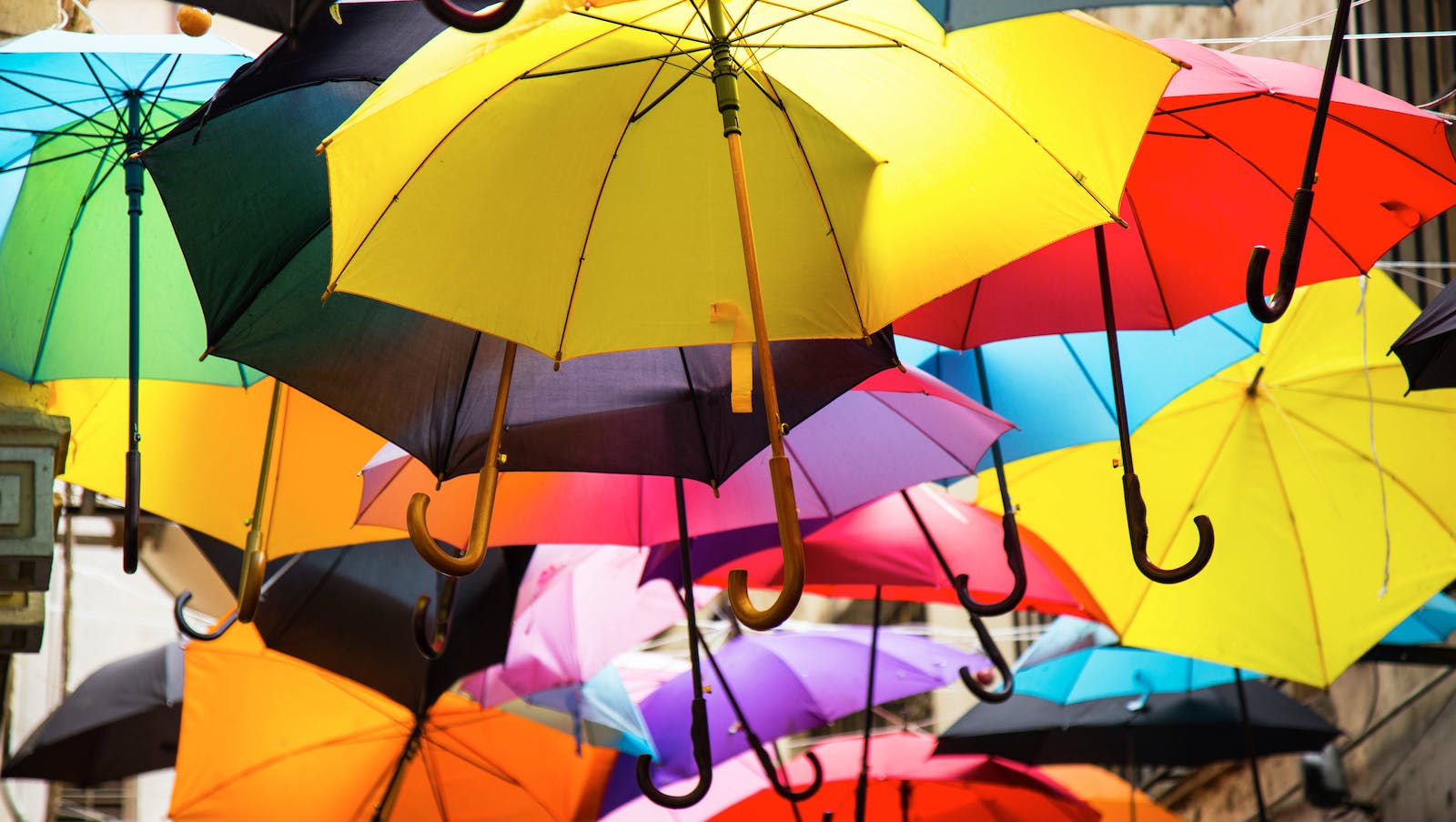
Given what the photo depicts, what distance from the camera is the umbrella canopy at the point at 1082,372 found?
5.51 m

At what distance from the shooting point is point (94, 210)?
4973 millimetres

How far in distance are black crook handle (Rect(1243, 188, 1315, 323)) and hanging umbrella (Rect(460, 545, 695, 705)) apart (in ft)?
11.7

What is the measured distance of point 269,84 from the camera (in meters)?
3.54

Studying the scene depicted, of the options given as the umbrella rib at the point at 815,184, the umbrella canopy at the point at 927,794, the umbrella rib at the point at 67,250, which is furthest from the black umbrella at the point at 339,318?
the umbrella canopy at the point at 927,794

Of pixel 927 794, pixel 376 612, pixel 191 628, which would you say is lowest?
pixel 927 794

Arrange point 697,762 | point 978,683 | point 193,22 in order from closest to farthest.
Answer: point 697,762 → point 193,22 → point 978,683

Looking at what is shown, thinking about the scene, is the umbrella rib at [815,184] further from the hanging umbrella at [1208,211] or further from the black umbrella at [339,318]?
the hanging umbrella at [1208,211]

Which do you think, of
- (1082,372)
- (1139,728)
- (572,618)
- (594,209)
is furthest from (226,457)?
(1139,728)

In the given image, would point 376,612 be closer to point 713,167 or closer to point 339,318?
point 339,318

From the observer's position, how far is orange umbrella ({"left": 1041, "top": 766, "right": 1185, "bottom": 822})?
740 centimetres

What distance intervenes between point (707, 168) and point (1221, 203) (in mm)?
1584

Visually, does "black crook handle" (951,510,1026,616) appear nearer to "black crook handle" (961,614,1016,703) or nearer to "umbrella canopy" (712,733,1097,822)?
"black crook handle" (961,614,1016,703)

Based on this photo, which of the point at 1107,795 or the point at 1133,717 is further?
the point at 1107,795

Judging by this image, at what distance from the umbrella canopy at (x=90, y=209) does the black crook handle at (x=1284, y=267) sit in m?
3.00
